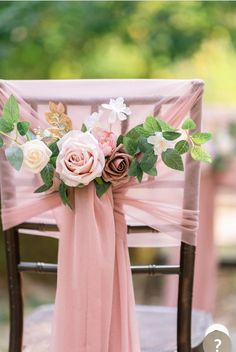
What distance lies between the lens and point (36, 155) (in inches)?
46.4

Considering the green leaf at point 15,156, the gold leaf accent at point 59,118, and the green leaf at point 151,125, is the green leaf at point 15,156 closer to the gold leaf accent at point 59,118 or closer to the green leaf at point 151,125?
the gold leaf accent at point 59,118

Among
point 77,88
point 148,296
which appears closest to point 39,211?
point 77,88

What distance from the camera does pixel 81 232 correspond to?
1.24m

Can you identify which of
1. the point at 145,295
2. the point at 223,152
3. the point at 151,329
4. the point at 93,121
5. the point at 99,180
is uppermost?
the point at 93,121

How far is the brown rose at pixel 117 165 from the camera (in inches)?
47.3

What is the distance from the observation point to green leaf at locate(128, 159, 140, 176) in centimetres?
120

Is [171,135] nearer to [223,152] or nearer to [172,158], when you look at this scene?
[172,158]

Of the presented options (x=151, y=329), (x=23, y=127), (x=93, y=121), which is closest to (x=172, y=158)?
(x=93, y=121)

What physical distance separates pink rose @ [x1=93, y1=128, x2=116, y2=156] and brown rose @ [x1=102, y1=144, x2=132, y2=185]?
0.01 m

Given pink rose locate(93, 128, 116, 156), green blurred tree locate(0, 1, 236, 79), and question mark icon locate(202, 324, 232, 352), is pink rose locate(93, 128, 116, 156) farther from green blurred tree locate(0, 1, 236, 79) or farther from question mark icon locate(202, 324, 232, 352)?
green blurred tree locate(0, 1, 236, 79)

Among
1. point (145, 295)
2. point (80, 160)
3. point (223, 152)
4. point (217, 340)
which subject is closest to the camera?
point (80, 160)

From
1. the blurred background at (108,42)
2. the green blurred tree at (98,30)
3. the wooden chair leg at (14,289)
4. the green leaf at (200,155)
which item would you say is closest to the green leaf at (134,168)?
the green leaf at (200,155)

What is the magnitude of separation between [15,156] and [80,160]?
112 mm

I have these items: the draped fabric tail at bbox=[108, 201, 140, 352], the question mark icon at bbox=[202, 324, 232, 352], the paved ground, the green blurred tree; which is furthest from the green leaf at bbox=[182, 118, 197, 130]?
the green blurred tree
